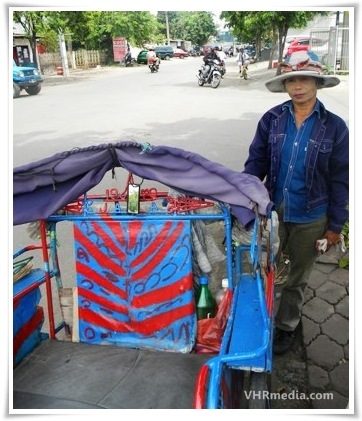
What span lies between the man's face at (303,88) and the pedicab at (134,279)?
21.5 inches

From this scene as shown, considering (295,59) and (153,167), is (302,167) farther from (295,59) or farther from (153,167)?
(153,167)

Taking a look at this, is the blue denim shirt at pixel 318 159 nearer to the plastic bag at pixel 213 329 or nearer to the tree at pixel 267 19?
the plastic bag at pixel 213 329

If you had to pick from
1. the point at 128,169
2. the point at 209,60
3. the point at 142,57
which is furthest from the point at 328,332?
the point at 142,57

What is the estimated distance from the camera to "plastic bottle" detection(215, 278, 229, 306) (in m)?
2.35

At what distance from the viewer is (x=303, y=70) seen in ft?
7.41

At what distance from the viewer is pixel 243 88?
49.0ft

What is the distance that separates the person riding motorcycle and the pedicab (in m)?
13.9

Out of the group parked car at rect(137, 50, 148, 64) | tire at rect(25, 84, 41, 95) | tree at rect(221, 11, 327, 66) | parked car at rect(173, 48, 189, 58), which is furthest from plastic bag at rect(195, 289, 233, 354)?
parked car at rect(137, 50, 148, 64)

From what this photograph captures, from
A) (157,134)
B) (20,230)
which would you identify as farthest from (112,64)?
(20,230)

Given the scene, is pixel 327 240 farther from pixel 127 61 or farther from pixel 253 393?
pixel 127 61

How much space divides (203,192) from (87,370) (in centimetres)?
110

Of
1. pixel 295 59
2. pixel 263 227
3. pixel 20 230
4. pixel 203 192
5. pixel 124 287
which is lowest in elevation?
pixel 20 230

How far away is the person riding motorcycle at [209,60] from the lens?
1531 centimetres

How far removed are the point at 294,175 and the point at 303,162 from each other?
9cm
